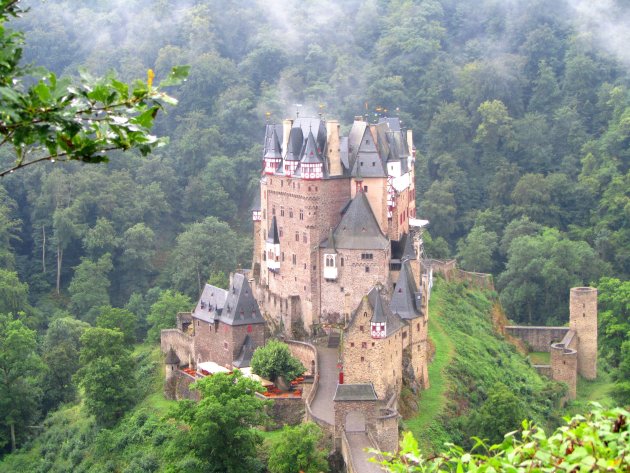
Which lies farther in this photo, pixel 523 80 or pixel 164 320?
pixel 523 80

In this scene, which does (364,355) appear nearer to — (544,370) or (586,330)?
(544,370)

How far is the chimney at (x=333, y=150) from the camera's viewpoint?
48.2 metres

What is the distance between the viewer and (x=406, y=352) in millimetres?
44406

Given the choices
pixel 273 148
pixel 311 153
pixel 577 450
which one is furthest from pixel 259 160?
pixel 577 450

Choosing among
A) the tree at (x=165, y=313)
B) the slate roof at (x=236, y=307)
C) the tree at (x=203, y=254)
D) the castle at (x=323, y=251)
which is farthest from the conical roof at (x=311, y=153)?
the tree at (x=203, y=254)

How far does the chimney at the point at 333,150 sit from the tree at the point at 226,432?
40.9 ft

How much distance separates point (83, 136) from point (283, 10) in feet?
338

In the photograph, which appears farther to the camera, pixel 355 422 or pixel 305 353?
pixel 305 353

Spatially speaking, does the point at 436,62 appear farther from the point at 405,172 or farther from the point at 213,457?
the point at 213,457

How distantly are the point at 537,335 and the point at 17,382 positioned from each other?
2763 cm

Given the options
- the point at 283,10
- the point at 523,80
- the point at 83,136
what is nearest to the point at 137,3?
the point at 283,10

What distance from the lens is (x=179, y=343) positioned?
52.4 metres

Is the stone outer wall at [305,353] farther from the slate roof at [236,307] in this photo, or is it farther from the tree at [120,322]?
the tree at [120,322]

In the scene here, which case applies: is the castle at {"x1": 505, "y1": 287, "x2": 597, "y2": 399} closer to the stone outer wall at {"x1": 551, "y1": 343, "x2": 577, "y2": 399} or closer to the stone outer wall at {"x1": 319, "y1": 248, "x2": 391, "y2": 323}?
the stone outer wall at {"x1": 551, "y1": 343, "x2": 577, "y2": 399}
